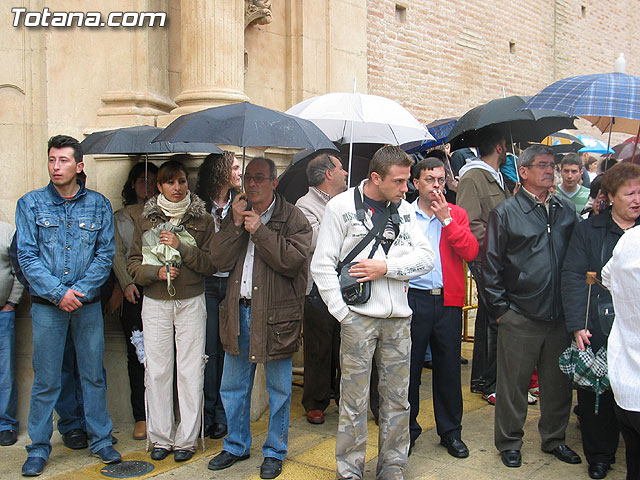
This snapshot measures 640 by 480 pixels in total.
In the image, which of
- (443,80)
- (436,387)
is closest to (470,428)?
(436,387)

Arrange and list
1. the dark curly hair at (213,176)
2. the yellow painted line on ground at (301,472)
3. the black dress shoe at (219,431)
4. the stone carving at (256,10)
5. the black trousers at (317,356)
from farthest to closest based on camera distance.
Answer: the stone carving at (256,10)
the black trousers at (317,356)
the dark curly hair at (213,176)
the black dress shoe at (219,431)
the yellow painted line on ground at (301,472)

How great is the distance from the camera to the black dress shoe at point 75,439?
5.25m

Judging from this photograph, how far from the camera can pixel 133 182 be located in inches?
228

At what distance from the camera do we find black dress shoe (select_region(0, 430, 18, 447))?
17.7ft

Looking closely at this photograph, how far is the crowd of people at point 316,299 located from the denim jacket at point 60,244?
0.01 m

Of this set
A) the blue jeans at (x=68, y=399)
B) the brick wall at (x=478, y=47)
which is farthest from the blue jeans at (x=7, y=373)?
the brick wall at (x=478, y=47)

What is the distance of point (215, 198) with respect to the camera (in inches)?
219

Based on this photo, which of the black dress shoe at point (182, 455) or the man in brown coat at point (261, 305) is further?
the black dress shoe at point (182, 455)

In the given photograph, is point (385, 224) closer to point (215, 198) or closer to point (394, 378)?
point (394, 378)

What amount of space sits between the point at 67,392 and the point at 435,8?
11146 millimetres

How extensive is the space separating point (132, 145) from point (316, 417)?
8.31 ft

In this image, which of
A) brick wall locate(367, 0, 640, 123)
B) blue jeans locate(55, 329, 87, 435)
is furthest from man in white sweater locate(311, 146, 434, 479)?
brick wall locate(367, 0, 640, 123)

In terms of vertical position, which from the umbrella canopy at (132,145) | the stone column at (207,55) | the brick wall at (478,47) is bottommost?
the umbrella canopy at (132,145)

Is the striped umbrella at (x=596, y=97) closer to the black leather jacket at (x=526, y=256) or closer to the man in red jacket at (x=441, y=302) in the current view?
the black leather jacket at (x=526, y=256)
